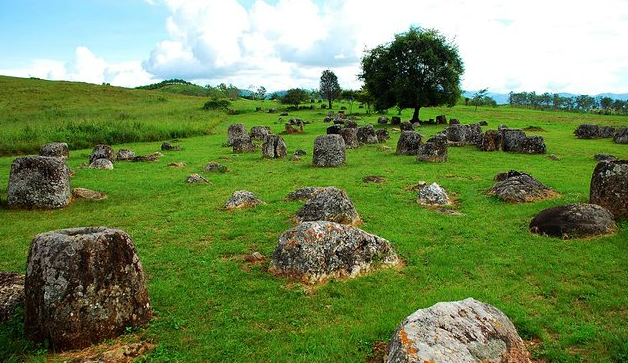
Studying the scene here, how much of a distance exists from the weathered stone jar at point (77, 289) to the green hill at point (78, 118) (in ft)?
96.3

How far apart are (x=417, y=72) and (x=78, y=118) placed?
38426 millimetres

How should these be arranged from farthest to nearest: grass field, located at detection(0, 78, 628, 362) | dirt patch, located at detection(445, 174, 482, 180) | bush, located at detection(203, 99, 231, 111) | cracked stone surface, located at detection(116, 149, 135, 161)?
bush, located at detection(203, 99, 231, 111) → cracked stone surface, located at detection(116, 149, 135, 161) → dirt patch, located at detection(445, 174, 482, 180) → grass field, located at detection(0, 78, 628, 362)

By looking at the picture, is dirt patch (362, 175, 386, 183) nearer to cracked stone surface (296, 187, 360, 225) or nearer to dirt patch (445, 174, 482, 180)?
dirt patch (445, 174, 482, 180)

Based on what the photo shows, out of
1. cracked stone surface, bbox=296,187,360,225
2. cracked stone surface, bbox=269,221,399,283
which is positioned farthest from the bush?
cracked stone surface, bbox=269,221,399,283

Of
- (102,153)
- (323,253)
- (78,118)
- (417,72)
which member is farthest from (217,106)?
(323,253)

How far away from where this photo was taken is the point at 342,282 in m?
8.89

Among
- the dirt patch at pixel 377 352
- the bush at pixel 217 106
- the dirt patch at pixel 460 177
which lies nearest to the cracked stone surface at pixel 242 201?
the dirt patch at pixel 377 352

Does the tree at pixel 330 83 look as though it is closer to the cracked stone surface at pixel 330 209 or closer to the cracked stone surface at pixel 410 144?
the cracked stone surface at pixel 410 144

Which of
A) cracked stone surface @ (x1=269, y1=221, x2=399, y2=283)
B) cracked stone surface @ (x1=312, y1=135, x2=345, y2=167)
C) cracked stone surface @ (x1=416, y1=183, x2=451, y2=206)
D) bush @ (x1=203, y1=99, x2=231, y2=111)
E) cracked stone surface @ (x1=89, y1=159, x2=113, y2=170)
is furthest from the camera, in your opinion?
bush @ (x1=203, y1=99, x2=231, y2=111)

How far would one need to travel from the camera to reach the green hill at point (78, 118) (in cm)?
3388

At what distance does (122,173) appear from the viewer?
22672 millimetres

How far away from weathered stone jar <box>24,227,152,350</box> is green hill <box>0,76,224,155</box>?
29.4 metres

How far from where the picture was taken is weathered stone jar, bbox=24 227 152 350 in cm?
655

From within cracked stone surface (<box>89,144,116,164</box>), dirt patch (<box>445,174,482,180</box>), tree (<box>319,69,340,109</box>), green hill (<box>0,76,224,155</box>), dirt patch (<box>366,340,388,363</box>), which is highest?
tree (<box>319,69,340,109</box>)
